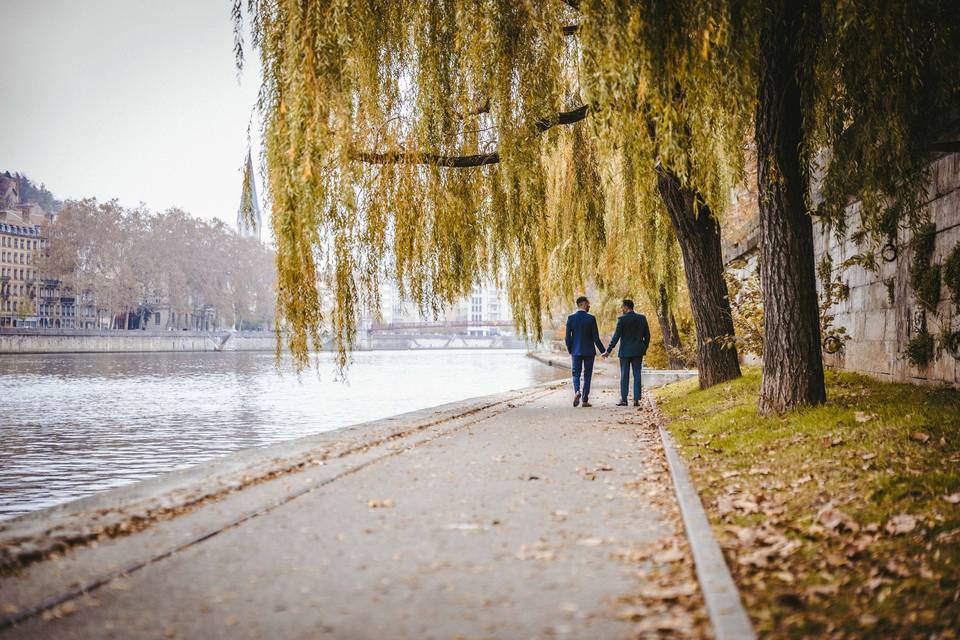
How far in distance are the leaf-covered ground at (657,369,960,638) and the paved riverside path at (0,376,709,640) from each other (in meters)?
0.42

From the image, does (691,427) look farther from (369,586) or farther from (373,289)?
(369,586)

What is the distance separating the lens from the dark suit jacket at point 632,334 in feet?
43.5

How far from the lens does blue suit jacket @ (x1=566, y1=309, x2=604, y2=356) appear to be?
13.0m

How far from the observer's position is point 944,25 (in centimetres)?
746

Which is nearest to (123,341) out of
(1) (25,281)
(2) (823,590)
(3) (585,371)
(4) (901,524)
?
(1) (25,281)

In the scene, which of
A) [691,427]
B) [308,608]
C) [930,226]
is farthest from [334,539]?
[930,226]

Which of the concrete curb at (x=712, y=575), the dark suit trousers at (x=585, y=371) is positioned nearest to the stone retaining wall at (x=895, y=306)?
the dark suit trousers at (x=585, y=371)

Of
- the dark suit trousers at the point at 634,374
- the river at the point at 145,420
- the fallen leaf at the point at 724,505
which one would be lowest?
the river at the point at 145,420

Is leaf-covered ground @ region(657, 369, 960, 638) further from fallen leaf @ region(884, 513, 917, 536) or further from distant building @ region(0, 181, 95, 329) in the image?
distant building @ region(0, 181, 95, 329)

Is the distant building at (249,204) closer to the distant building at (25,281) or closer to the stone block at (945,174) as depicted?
the stone block at (945,174)

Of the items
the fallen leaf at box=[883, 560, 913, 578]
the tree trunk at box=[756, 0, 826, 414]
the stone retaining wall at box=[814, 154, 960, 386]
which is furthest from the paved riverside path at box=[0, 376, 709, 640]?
the stone retaining wall at box=[814, 154, 960, 386]

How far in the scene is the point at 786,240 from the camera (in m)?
8.46

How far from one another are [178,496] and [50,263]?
8860cm

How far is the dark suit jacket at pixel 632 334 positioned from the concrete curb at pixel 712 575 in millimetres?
7444
